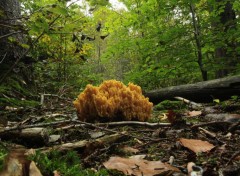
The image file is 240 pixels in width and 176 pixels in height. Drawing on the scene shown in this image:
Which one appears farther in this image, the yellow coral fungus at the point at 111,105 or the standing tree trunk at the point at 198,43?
the standing tree trunk at the point at 198,43

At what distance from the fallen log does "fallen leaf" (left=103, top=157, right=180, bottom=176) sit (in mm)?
3864

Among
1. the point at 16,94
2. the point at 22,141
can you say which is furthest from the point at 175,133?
the point at 16,94

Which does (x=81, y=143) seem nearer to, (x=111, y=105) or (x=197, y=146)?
(x=197, y=146)

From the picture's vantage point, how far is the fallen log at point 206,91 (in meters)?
5.08

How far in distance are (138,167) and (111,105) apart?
1924 millimetres

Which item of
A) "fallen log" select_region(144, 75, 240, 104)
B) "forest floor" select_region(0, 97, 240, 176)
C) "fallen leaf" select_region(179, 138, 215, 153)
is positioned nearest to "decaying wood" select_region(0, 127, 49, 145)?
"forest floor" select_region(0, 97, 240, 176)

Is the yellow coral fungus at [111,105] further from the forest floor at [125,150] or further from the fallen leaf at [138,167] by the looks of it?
the fallen leaf at [138,167]

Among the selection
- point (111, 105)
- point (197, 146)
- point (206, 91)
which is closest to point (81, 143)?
point (197, 146)

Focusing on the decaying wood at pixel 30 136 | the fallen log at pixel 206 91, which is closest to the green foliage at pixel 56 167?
the decaying wood at pixel 30 136

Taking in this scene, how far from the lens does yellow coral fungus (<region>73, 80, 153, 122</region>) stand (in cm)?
354

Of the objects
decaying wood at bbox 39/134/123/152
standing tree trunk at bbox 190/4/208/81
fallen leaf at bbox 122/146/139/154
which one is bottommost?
fallen leaf at bbox 122/146/139/154

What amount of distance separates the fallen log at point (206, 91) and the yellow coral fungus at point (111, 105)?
7.09ft

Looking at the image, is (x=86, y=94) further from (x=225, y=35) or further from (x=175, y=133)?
(x=225, y=35)

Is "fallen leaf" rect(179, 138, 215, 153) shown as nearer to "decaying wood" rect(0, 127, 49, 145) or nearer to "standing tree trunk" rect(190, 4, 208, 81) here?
"decaying wood" rect(0, 127, 49, 145)
